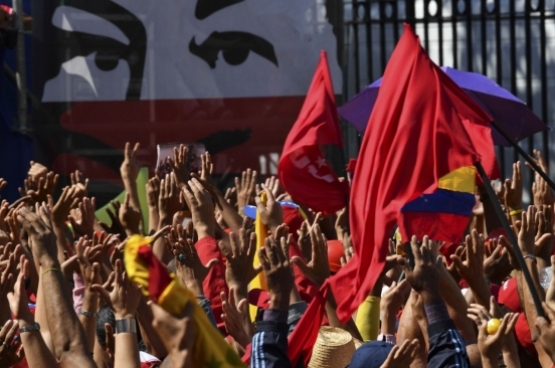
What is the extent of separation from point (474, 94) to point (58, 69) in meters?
3.91

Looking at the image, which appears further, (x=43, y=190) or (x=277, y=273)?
(x=43, y=190)

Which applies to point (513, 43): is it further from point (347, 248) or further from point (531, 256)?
point (531, 256)

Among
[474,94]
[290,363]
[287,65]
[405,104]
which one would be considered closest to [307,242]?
[405,104]

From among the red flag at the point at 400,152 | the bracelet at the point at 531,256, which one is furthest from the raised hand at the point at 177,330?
the bracelet at the point at 531,256

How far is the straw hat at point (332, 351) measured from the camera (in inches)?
187

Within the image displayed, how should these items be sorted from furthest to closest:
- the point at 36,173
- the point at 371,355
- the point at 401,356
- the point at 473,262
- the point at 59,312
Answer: the point at 36,173
the point at 473,262
the point at 59,312
the point at 371,355
the point at 401,356

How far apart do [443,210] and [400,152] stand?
473 millimetres

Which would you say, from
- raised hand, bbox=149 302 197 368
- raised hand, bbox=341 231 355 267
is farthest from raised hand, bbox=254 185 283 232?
raised hand, bbox=149 302 197 368

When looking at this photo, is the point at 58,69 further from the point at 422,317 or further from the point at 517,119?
the point at 422,317

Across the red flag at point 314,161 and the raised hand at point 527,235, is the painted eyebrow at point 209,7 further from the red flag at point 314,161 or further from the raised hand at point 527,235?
→ the raised hand at point 527,235

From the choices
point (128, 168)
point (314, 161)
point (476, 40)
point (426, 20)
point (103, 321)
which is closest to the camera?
point (103, 321)

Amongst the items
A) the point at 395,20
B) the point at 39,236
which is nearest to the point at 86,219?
the point at 39,236

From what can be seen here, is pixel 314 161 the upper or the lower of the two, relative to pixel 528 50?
lower

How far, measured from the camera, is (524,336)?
5.25 m
